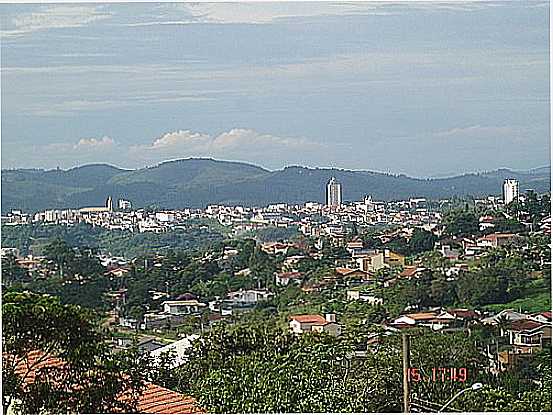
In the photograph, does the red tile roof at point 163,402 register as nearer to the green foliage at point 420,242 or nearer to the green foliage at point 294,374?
the green foliage at point 294,374

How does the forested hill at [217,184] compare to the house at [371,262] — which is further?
the house at [371,262]

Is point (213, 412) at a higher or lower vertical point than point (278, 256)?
lower

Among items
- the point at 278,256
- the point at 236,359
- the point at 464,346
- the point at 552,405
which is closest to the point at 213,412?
the point at 236,359

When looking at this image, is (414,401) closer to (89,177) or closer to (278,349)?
(278,349)

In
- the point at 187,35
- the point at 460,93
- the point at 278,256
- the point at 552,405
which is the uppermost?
the point at 187,35

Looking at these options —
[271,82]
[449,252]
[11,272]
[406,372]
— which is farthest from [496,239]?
[11,272]
